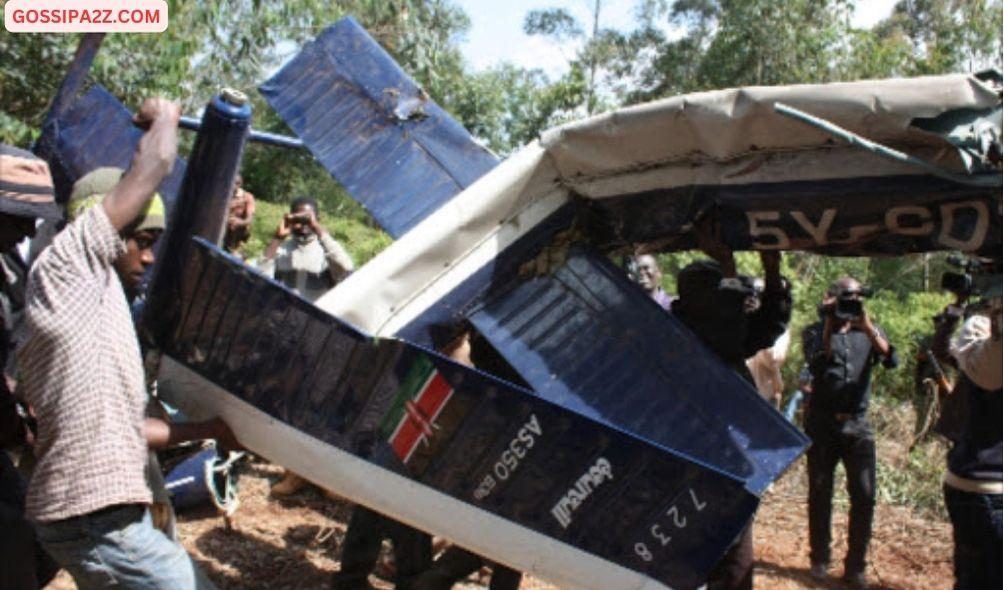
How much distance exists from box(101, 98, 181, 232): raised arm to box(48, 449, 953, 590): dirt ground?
2.47 meters

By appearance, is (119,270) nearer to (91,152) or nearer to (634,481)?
(634,481)

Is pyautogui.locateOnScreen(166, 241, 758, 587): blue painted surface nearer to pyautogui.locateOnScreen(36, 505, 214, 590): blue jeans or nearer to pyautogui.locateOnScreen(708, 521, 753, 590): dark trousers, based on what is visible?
pyautogui.locateOnScreen(36, 505, 214, 590): blue jeans

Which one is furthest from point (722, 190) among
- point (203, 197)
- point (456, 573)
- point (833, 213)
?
point (456, 573)

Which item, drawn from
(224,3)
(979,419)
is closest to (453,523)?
(979,419)

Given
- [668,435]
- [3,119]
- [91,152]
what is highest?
[668,435]

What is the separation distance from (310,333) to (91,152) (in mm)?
2499

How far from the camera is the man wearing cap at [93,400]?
2211mm

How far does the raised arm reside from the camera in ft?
7.35

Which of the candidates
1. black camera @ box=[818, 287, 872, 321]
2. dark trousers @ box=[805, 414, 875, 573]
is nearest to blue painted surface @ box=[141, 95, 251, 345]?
black camera @ box=[818, 287, 872, 321]

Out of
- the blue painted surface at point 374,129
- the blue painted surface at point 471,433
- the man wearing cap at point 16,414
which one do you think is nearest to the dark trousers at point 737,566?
the blue painted surface at point 471,433

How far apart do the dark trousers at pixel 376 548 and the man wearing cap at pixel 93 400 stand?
168 cm

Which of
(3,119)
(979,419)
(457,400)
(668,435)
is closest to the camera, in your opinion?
(457,400)

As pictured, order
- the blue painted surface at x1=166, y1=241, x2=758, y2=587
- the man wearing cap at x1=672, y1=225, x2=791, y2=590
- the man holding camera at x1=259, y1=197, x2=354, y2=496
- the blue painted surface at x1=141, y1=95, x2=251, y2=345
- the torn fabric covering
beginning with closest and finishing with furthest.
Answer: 1. the torn fabric covering
2. the blue painted surface at x1=166, y1=241, x2=758, y2=587
3. the blue painted surface at x1=141, y1=95, x2=251, y2=345
4. the man wearing cap at x1=672, y1=225, x2=791, y2=590
5. the man holding camera at x1=259, y1=197, x2=354, y2=496

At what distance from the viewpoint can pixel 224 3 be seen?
27.8ft
